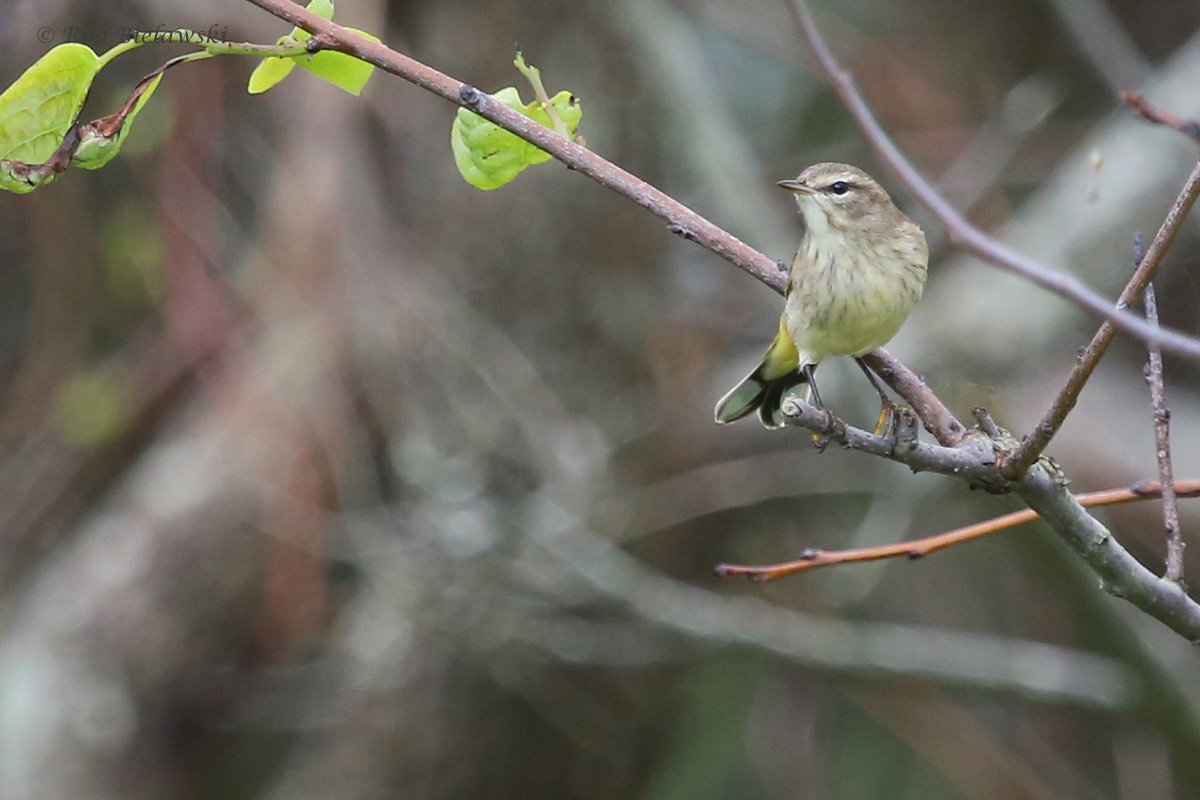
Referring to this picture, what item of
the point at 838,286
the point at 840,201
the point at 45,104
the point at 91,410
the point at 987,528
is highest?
the point at 840,201

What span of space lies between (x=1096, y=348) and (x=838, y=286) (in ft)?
3.57

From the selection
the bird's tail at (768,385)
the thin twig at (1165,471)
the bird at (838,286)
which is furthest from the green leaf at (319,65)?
the bird's tail at (768,385)

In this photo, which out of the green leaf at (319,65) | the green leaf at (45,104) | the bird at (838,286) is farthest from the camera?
the bird at (838,286)

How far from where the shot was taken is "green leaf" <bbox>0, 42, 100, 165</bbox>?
150cm

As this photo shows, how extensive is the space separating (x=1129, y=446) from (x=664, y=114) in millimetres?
2465

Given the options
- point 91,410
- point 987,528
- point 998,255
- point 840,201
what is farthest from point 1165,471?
point 91,410

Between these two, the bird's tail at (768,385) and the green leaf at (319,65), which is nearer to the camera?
the green leaf at (319,65)

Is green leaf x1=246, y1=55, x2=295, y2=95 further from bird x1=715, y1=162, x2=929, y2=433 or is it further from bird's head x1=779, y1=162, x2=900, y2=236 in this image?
bird's head x1=779, y1=162, x2=900, y2=236

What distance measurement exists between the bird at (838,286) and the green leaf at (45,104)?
122 centimetres

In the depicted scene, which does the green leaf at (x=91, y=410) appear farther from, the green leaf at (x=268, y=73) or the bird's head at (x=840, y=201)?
the green leaf at (x=268, y=73)

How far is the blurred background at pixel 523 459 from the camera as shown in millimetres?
4617

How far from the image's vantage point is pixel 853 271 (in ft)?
8.43

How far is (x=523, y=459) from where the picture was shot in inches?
191

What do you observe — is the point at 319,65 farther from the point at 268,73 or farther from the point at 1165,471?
the point at 1165,471
